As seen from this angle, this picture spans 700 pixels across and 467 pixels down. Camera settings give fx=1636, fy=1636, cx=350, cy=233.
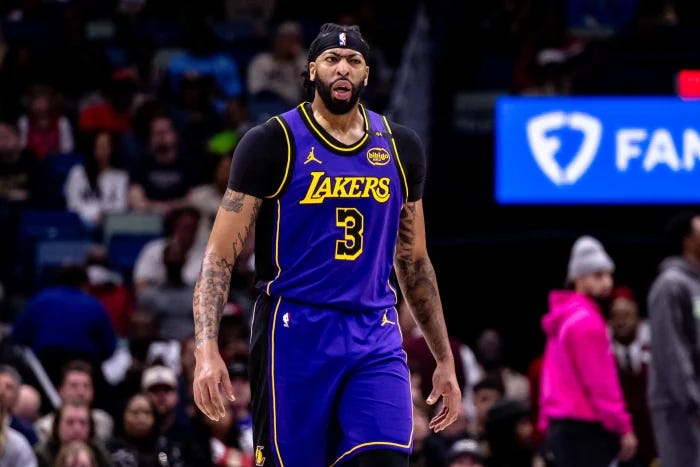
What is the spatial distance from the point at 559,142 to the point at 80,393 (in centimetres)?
463

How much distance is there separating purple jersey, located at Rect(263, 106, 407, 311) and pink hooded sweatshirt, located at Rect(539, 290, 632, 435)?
12.0 feet

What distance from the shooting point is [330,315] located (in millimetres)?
5203

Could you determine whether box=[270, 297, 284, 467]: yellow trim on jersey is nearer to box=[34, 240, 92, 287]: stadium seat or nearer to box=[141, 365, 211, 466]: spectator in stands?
box=[141, 365, 211, 466]: spectator in stands

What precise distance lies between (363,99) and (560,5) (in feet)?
8.05

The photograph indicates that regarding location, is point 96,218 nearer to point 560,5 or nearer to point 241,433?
point 241,433

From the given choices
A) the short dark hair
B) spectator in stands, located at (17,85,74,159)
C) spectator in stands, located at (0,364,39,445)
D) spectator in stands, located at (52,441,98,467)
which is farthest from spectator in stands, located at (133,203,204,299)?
the short dark hair

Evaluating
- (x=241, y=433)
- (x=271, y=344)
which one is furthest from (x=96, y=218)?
(x=271, y=344)

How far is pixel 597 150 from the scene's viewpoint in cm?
1286

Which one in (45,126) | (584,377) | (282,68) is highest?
(282,68)

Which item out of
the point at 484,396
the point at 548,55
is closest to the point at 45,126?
the point at 548,55

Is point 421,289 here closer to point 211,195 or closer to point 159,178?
point 211,195

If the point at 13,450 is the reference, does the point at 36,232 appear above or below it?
above

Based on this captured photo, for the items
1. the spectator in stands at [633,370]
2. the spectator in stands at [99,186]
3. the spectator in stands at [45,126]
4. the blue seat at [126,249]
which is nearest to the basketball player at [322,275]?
the spectator in stands at [633,370]

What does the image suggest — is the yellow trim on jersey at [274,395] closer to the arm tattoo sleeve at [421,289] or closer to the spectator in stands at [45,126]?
the arm tattoo sleeve at [421,289]
